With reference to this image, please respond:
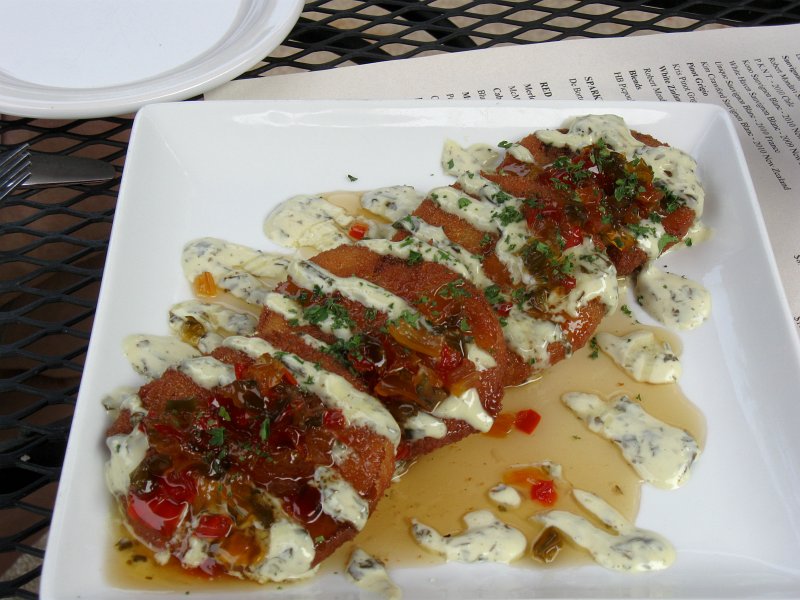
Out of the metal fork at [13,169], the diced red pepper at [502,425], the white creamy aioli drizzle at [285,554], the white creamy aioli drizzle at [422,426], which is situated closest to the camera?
the white creamy aioli drizzle at [285,554]

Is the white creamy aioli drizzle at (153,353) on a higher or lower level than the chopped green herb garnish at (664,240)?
lower

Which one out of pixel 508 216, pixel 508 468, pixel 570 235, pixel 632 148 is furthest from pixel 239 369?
pixel 632 148

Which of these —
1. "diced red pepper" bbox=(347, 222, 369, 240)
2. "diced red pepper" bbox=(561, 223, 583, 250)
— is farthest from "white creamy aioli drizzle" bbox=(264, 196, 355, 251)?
"diced red pepper" bbox=(561, 223, 583, 250)

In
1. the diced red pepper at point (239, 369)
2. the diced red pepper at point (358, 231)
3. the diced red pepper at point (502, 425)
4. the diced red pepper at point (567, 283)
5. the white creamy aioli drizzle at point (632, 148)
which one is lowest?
the diced red pepper at point (502, 425)

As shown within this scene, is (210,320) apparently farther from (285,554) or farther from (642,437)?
(642,437)

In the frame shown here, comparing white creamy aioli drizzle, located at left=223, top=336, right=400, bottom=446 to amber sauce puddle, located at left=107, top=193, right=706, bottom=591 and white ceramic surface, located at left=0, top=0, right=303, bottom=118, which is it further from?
white ceramic surface, located at left=0, top=0, right=303, bottom=118

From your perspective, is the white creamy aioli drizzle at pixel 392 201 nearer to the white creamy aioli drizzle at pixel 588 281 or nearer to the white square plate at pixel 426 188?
the white square plate at pixel 426 188

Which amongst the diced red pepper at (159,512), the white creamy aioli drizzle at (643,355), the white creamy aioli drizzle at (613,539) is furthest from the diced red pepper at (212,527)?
the white creamy aioli drizzle at (643,355)
